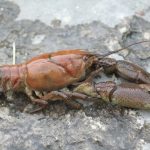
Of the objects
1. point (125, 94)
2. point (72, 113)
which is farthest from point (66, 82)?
point (125, 94)

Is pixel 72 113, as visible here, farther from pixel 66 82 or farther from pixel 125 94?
pixel 125 94

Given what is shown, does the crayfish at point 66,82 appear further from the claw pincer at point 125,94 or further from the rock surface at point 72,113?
the rock surface at point 72,113

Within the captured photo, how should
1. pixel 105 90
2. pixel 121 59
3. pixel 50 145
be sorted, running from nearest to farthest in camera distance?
1. pixel 50 145
2. pixel 105 90
3. pixel 121 59

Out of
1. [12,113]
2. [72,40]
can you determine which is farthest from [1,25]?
[12,113]

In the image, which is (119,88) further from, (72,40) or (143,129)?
(72,40)

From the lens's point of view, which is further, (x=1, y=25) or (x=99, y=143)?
(x=1, y=25)

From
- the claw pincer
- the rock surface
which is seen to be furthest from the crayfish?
the rock surface
